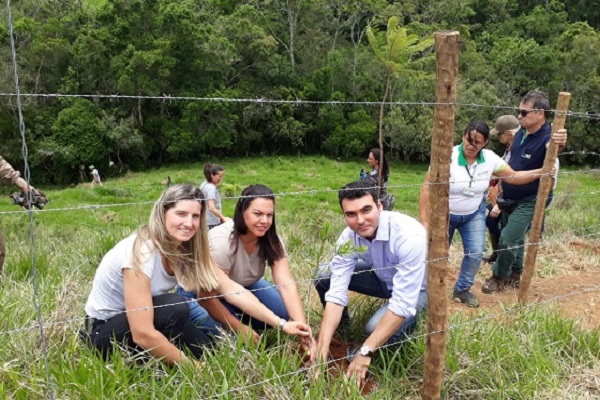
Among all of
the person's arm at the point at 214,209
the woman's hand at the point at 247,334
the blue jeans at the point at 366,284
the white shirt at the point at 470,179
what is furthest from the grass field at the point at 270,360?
the person's arm at the point at 214,209

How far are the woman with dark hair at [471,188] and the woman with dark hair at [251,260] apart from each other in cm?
139

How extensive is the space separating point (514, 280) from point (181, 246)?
3.28 meters

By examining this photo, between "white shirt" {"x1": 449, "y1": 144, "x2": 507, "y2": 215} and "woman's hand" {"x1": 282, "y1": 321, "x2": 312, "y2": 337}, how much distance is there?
1873 millimetres

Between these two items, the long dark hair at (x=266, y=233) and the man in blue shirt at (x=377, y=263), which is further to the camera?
the long dark hair at (x=266, y=233)

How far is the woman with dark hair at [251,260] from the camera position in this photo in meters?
2.96

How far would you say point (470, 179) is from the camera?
163 inches

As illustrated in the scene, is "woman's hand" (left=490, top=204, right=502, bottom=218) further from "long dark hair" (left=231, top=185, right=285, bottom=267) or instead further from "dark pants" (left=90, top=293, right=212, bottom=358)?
"dark pants" (left=90, top=293, right=212, bottom=358)

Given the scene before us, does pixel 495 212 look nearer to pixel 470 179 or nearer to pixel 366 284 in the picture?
pixel 470 179

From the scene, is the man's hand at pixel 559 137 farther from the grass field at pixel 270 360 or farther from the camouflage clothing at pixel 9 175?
the camouflage clothing at pixel 9 175

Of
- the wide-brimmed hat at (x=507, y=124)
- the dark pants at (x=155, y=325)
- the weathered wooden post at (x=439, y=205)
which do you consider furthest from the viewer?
the wide-brimmed hat at (x=507, y=124)

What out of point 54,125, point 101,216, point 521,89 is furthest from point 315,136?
point 101,216

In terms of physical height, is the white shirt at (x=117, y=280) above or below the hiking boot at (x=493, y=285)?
above

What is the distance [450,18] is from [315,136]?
14028 mm

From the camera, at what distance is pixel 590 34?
94.4ft
